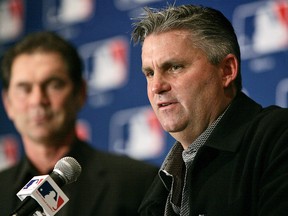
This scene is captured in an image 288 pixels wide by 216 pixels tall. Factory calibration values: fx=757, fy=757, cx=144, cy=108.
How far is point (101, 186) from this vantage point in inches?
102

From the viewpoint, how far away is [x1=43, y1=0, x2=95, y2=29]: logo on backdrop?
3.63 m

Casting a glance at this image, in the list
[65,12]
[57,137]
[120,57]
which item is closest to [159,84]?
[57,137]

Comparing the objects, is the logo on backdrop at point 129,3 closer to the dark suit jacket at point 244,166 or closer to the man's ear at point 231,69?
the man's ear at point 231,69

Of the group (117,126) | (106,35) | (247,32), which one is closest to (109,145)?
(117,126)

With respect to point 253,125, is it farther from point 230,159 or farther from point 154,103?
point 154,103

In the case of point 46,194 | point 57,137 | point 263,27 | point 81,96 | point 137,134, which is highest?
point 263,27

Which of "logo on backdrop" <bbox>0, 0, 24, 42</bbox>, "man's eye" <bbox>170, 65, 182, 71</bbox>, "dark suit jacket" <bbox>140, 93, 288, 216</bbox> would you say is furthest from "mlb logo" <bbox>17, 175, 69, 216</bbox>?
"logo on backdrop" <bbox>0, 0, 24, 42</bbox>

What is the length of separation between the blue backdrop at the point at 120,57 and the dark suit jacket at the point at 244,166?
845 millimetres

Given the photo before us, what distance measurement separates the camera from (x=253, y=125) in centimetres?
185

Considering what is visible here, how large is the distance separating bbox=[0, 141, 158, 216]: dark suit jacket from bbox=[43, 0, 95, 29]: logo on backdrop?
3.45 ft

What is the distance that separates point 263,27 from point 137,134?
79 cm

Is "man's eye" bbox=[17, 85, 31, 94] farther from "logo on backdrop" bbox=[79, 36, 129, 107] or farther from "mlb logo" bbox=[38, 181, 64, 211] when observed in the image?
"mlb logo" bbox=[38, 181, 64, 211]

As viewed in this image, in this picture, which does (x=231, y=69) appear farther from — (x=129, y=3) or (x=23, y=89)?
(x=129, y=3)

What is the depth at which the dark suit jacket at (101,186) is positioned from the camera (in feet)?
8.29
